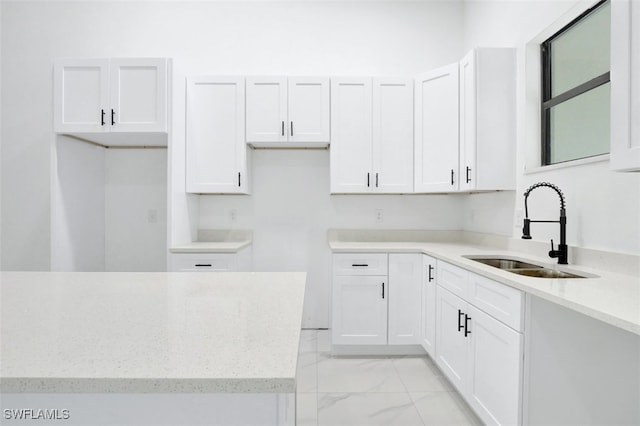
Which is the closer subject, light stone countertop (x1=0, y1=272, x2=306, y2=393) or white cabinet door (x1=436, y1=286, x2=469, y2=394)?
light stone countertop (x1=0, y1=272, x2=306, y2=393)

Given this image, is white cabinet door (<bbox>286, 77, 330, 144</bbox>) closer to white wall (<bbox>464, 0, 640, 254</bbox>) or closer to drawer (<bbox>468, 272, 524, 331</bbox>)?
white wall (<bbox>464, 0, 640, 254</bbox>)

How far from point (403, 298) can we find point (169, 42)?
10.4ft

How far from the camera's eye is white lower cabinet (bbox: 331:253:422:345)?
2.70m

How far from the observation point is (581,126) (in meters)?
2.04

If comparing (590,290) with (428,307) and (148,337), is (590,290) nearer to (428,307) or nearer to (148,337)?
(428,307)

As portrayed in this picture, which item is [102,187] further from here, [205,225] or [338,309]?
[338,309]

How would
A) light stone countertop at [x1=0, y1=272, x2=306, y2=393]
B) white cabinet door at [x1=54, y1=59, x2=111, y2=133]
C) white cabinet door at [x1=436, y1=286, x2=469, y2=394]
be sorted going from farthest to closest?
white cabinet door at [x1=54, y1=59, x2=111, y2=133] < white cabinet door at [x1=436, y1=286, x2=469, y2=394] < light stone countertop at [x1=0, y1=272, x2=306, y2=393]

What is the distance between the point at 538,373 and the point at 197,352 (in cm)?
141

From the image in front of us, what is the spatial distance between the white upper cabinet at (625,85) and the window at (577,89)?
0.80m

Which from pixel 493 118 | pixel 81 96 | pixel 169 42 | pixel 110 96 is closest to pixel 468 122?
pixel 493 118

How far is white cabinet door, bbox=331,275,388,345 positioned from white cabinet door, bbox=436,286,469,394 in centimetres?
47

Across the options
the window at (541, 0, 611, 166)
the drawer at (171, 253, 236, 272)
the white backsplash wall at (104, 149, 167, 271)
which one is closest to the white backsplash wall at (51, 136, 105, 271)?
the white backsplash wall at (104, 149, 167, 271)

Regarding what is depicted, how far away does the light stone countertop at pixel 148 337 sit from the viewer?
570 millimetres

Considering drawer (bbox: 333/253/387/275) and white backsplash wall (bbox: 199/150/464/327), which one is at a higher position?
white backsplash wall (bbox: 199/150/464/327)
